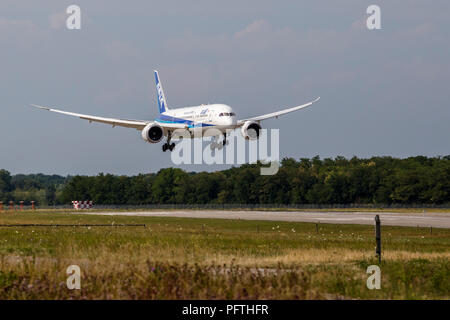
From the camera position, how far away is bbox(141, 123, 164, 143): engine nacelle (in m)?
68.7

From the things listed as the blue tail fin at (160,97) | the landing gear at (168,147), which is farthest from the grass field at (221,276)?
the blue tail fin at (160,97)

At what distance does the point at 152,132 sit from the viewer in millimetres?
68875

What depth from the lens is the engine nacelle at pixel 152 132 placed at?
2704 inches

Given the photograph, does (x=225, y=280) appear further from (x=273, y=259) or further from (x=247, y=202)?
(x=247, y=202)

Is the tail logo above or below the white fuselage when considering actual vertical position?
above

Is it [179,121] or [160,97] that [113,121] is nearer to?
[179,121]

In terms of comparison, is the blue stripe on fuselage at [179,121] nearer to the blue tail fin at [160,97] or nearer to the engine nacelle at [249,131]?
the engine nacelle at [249,131]

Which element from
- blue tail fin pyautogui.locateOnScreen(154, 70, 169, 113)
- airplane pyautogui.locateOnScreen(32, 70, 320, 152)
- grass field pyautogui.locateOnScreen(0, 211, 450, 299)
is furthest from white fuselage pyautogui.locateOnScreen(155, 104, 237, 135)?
grass field pyautogui.locateOnScreen(0, 211, 450, 299)

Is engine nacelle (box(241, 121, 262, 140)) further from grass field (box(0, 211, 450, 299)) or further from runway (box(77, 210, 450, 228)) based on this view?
grass field (box(0, 211, 450, 299))

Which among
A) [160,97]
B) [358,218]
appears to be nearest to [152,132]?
[358,218]

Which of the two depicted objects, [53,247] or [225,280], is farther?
[53,247]
